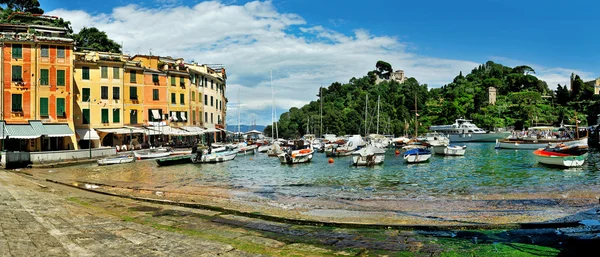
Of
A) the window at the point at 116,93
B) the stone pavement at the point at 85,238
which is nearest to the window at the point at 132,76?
the window at the point at 116,93

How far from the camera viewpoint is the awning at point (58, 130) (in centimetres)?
4269

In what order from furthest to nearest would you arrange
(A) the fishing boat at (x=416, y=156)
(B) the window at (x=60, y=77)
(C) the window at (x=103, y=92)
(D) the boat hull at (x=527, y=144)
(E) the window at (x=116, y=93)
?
(D) the boat hull at (x=527, y=144)
(E) the window at (x=116, y=93)
(C) the window at (x=103, y=92)
(A) the fishing boat at (x=416, y=156)
(B) the window at (x=60, y=77)

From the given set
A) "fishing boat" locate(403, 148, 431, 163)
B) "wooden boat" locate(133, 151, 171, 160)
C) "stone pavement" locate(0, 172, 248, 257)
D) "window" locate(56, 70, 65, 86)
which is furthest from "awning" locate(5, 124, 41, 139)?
"fishing boat" locate(403, 148, 431, 163)

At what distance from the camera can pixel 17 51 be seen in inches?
1710

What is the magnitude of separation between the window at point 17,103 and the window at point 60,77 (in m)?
3.78

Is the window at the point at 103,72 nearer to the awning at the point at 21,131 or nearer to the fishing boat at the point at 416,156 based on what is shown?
the awning at the point at 21,131

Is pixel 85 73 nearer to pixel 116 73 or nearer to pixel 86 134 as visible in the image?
pixel 116 73

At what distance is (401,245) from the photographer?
387 inches

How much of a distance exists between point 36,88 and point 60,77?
251 centimetres

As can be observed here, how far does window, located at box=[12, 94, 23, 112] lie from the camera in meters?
42.9

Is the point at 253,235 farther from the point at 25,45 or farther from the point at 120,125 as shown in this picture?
the point at 120,125

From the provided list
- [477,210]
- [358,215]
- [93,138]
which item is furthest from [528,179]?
[93,138]

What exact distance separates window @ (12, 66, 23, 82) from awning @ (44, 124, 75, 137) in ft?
18.0

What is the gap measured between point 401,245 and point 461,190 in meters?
16.0
